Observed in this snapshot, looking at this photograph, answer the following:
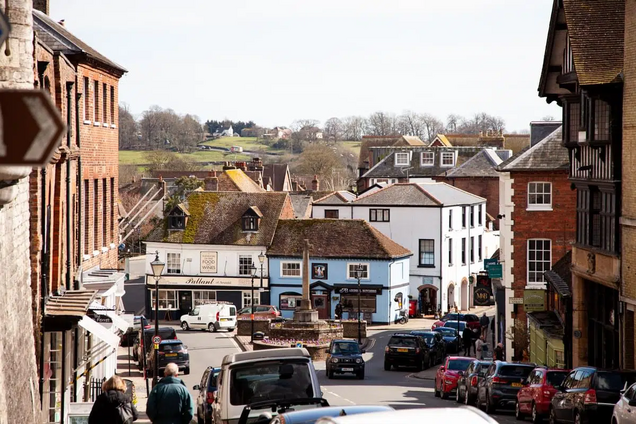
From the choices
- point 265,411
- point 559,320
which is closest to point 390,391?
point 559,320

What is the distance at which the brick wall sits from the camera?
4431 cm

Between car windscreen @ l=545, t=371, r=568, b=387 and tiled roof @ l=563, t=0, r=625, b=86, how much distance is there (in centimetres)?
934

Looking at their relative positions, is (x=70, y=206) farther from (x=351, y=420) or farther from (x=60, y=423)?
(x=351, y=420)

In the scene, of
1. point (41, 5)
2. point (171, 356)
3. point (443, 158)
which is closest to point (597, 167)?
point (41, 5)

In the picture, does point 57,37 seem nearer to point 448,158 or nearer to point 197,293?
point 197,293

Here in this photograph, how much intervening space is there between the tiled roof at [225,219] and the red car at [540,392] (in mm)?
43068

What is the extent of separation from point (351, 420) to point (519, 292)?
37.4 meters

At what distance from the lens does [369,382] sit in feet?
131

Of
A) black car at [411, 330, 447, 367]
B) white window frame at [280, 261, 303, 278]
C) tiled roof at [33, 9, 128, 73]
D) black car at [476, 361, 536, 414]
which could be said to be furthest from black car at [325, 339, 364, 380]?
white window frame at [280, 261, 303, 278]

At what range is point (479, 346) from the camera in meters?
45.1

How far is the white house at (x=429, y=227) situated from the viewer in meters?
71.2

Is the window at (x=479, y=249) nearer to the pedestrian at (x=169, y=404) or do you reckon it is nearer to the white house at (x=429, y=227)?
the white house at (x=429, y=227)

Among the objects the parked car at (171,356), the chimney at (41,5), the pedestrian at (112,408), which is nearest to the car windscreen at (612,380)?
the pedestrian at (112,408)

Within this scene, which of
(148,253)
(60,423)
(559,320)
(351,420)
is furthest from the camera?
(148,253)
